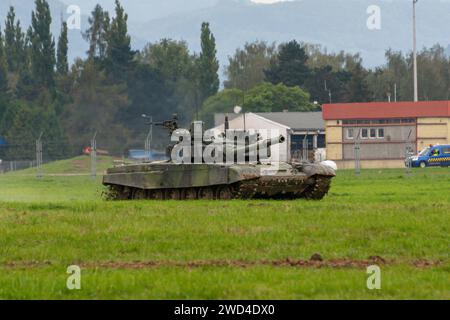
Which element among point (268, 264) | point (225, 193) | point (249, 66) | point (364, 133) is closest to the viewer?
point (268, 264)

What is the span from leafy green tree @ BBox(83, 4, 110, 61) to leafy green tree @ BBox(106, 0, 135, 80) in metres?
4.52

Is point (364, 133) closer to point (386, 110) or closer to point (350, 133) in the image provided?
point (350, 133)

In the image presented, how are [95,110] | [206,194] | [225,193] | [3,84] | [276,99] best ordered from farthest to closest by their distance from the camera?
[276,99] → [3,84] → [95,110] → [206,194] → [225,193]

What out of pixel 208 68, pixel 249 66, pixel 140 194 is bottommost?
pixel 140 194

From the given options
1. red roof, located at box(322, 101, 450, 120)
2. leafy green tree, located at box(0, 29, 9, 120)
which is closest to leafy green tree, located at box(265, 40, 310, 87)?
leafy green tree, located at box(0, 29, 9, 120)

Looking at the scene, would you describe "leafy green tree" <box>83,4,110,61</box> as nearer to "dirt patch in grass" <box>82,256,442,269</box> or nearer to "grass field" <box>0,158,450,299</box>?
"grass field" <box>0,158,450,299</box>

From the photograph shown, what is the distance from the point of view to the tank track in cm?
2998

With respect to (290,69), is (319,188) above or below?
below

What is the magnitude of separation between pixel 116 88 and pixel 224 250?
89760mm

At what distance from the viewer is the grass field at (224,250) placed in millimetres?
13125

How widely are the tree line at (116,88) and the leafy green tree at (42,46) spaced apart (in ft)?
0.29

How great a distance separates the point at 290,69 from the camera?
13112cm

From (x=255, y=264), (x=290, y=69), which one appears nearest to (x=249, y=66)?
(x=290, y=69)
